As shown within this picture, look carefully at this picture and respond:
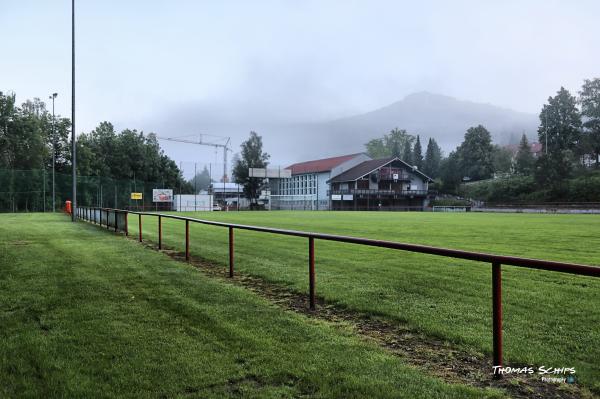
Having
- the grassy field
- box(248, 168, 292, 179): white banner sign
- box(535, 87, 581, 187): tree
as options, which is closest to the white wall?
box(248, 168, 292, 179): white banner sign

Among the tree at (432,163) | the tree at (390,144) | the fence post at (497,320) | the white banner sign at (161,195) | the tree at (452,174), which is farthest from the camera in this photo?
the tree at (390,144)

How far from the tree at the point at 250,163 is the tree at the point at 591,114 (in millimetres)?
56309

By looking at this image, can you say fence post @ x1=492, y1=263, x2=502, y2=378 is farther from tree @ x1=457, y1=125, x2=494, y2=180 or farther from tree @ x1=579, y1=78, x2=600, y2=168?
tree @ x1=457, y1=125, x2=494, y2=180

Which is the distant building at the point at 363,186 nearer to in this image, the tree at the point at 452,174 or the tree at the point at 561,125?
the tree at the point at 452,174

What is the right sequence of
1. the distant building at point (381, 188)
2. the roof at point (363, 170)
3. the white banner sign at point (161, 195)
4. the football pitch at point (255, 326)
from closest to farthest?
the football pitch at point (255, 326), the white banner sign at point (161, 195), the distant building at point (381, 188), the roof at point (363, 170)

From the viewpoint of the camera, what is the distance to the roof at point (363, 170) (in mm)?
82750

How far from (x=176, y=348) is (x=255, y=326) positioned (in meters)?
1.02

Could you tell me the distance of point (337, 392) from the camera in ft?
11.5

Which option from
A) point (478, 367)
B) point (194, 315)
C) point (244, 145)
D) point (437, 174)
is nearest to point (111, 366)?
point (194, 315)

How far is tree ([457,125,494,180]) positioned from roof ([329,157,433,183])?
11628mm

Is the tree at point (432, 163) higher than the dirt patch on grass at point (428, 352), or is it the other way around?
the tree at point (432, 163)

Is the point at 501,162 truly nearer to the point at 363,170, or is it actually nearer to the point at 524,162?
the point at 524,162

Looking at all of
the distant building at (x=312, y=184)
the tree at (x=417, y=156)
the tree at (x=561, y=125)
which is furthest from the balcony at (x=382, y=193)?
the tree at (x=417, y=156)

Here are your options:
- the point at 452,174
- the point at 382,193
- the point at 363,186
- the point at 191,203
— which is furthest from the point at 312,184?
the point at 191,203
